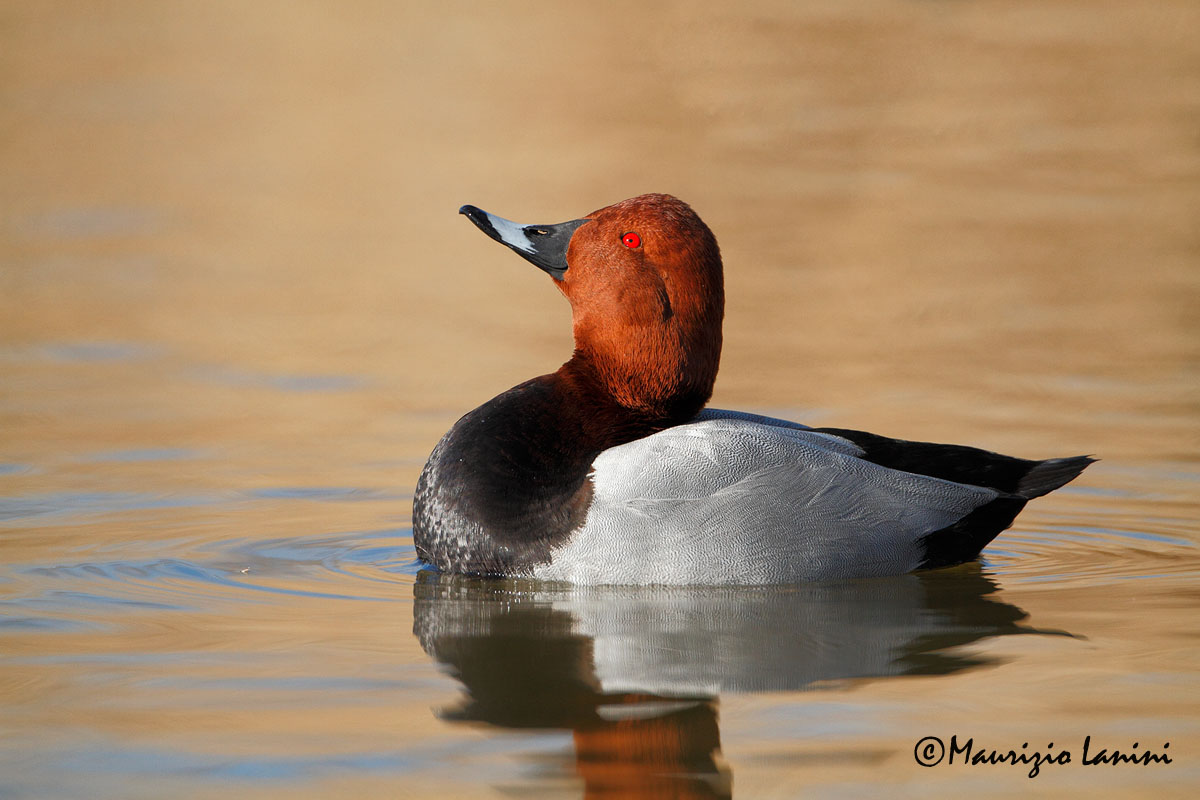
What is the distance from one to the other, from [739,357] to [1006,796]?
604 cm

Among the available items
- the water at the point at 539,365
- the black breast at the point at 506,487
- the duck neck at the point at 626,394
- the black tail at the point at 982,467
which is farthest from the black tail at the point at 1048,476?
the black breast at the point at 506,487

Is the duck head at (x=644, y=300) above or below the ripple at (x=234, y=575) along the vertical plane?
above

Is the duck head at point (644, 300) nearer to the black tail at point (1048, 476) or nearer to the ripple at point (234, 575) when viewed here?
the ripple at point (234, 575)

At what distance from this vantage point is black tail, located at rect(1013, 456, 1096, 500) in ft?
20.6

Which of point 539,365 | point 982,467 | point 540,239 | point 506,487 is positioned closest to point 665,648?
point 506,487

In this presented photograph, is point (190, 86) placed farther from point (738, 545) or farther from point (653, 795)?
point (653, 795)

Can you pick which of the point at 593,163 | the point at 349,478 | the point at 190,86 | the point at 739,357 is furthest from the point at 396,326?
the point at 190,86

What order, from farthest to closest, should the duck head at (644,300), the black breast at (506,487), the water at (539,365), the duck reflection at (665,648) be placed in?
1. the duck head at (644,300)
2. the black breast at (506,487)
3. the water at (539,365)
4. the duck reflection at (665,648)

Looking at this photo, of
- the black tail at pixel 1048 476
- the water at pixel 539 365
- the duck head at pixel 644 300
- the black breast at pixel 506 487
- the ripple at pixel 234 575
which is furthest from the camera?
the black tail at pixel 1048 476

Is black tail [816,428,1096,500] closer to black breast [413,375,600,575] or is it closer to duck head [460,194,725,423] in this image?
duck head [460,194,725,423]

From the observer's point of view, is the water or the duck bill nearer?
the water

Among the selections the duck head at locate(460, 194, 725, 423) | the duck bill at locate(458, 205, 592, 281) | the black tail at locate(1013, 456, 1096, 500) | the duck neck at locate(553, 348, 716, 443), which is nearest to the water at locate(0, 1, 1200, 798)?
the black tail at locate(1013, 456, 1096, 500)

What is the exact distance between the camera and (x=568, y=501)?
591cm

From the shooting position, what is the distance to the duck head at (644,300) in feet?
20.0
